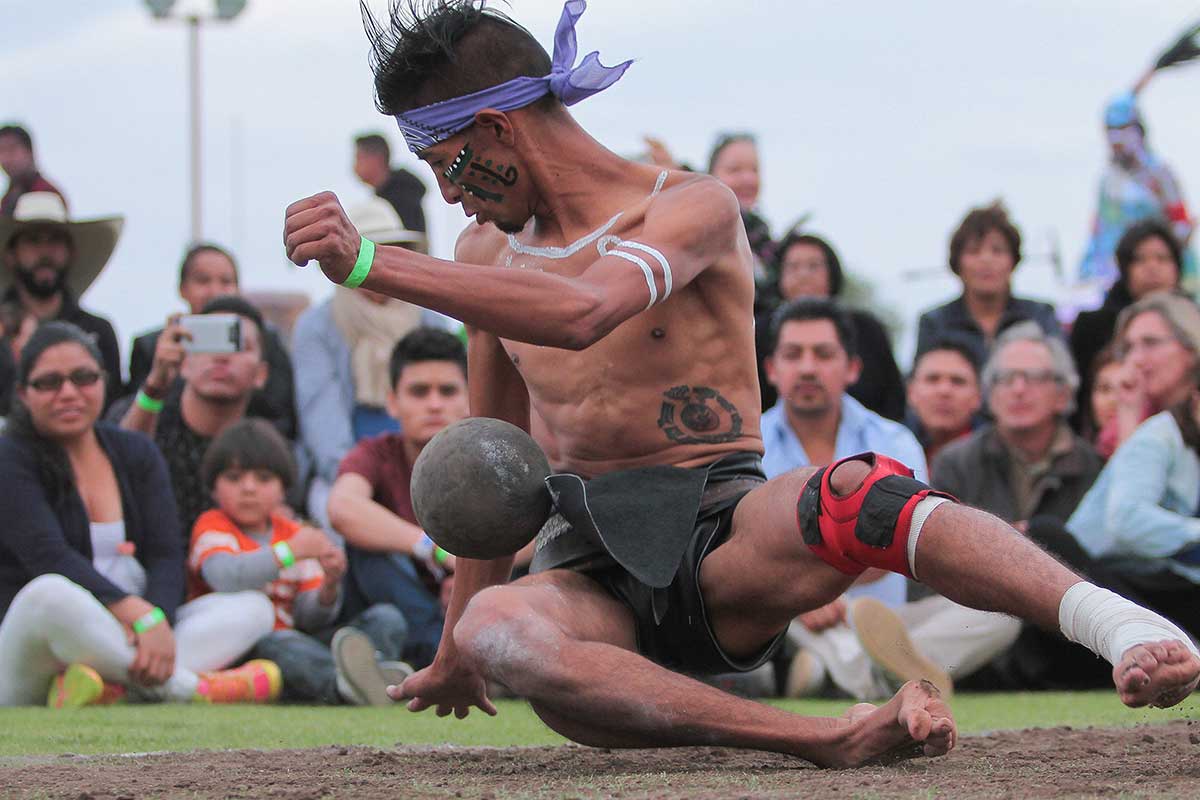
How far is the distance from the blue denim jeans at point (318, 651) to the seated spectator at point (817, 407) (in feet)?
6.87

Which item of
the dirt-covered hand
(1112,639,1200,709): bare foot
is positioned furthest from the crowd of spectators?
(1112,639,1200,709): bare foot

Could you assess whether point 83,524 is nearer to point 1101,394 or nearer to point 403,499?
point 403,499

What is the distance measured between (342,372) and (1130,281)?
4.82 metres

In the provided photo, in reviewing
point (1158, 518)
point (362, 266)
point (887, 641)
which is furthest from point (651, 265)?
point (1158, 518)

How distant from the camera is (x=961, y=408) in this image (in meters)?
9.74

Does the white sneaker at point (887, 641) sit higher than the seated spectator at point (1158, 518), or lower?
lower

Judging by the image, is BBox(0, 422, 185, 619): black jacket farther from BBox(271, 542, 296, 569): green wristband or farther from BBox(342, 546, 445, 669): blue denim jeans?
BBox(342, 546, 445, 669): blue denim jeans

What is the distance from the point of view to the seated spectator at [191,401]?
8719 mm

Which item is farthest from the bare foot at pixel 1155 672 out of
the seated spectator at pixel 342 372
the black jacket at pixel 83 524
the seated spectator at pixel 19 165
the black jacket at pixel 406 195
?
the black jacket at pixel 406 195

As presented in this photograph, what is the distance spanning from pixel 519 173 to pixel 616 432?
0.78 m

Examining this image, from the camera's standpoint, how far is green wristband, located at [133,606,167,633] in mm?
7148

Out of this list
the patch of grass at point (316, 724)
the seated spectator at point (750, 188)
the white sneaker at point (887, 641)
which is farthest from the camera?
the seated spectator at point (750, 188)

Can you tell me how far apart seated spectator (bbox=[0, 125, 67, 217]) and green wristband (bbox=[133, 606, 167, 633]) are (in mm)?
4189

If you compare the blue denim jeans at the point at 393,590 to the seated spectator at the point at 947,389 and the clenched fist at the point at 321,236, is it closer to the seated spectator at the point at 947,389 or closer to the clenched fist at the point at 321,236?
the seated spectator at the point at 947,389
